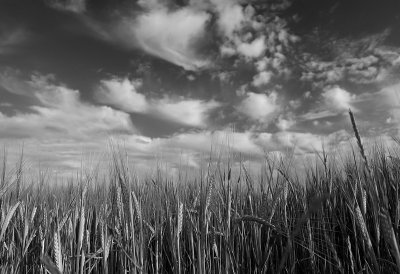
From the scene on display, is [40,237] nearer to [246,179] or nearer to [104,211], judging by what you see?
[104,211]

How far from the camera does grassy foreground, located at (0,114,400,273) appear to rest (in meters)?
2.26

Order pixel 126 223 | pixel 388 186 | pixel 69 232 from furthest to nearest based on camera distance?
1. pixel 388 186
2. pixel 69 232
3. pixel 126 223

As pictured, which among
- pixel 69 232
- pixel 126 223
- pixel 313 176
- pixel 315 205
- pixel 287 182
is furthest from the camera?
pixel 313 176

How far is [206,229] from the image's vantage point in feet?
7.59

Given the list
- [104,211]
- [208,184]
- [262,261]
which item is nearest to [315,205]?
[208,184]

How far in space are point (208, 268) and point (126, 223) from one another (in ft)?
1.91

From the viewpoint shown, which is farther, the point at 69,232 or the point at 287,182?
the point at 287,182

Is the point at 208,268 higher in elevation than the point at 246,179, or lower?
lower

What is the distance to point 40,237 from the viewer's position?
319cm

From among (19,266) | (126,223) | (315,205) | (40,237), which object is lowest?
(19,266)

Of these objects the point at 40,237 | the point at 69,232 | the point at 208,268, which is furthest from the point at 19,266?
the point at 208,268

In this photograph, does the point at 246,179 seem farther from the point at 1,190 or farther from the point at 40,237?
the point at 1,190

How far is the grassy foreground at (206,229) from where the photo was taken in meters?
2.26

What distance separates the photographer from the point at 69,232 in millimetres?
2807
